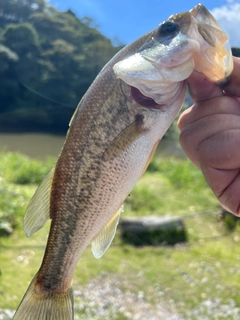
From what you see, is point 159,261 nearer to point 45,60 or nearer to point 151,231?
point 151,231

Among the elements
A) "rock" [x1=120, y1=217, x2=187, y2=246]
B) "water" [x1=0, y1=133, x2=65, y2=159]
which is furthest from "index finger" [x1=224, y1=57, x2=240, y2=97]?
"water" [x1=0, y1=133, x2=65, y2=159]

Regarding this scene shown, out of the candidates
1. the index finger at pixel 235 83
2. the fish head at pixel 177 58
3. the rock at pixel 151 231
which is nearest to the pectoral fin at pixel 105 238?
the fish head at pixel 177 58

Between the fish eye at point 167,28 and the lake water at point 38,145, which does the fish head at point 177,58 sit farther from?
the lake water at point 38,145

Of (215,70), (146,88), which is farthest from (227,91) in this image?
(146,88)

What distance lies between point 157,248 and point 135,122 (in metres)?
4.04

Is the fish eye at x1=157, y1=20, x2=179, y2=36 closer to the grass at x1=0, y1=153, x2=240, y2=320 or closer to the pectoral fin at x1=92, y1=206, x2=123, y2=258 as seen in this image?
the pectoral fin at x1=92, y1=206, x2=123, y2=258

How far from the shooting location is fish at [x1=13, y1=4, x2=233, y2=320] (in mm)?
1378

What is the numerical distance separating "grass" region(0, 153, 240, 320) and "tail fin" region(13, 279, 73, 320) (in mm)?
2482

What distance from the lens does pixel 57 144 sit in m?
13.5

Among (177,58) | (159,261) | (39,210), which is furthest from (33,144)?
(177,58)

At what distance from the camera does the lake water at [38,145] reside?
12.5 m

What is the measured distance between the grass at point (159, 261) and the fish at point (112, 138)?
2.55 meters

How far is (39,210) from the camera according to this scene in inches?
60.7

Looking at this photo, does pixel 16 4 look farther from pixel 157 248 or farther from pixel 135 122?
pixel 135 122
